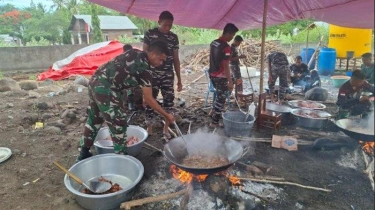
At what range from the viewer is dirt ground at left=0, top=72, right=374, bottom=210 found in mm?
2906

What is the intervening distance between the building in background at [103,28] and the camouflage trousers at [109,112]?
20.6 metres

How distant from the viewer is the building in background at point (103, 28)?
22.3 m

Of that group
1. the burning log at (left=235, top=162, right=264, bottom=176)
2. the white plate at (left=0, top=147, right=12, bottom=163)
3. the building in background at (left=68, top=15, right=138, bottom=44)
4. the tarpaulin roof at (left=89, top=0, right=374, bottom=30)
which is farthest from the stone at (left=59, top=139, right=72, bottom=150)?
the building in background at (left=68, top=15, right=138, bottom=44)

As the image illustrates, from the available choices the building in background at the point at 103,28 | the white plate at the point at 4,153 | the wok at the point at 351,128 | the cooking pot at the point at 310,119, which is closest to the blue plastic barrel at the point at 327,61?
the cooking pot at the point at 310,119

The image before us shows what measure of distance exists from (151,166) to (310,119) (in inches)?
133

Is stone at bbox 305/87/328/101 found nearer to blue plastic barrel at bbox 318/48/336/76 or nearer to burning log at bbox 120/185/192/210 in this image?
blue plastic barrel at bbox 318/48/336/76

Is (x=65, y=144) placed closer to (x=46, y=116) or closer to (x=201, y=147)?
(x=46, y=116)

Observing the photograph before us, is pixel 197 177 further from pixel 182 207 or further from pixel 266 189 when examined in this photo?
pixel 266 189

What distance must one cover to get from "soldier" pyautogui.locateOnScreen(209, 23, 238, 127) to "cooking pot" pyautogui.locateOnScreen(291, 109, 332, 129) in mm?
1618

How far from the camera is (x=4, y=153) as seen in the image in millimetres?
4000

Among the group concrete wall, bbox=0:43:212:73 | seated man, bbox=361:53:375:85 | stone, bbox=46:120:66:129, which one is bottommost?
stone, bbox=46:120:66:129

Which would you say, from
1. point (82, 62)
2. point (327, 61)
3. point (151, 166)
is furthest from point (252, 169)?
point (82, 62)

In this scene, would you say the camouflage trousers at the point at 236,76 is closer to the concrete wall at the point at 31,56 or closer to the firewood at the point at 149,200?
the firewood at the point at 149,200

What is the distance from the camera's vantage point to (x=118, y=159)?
3299 mm
